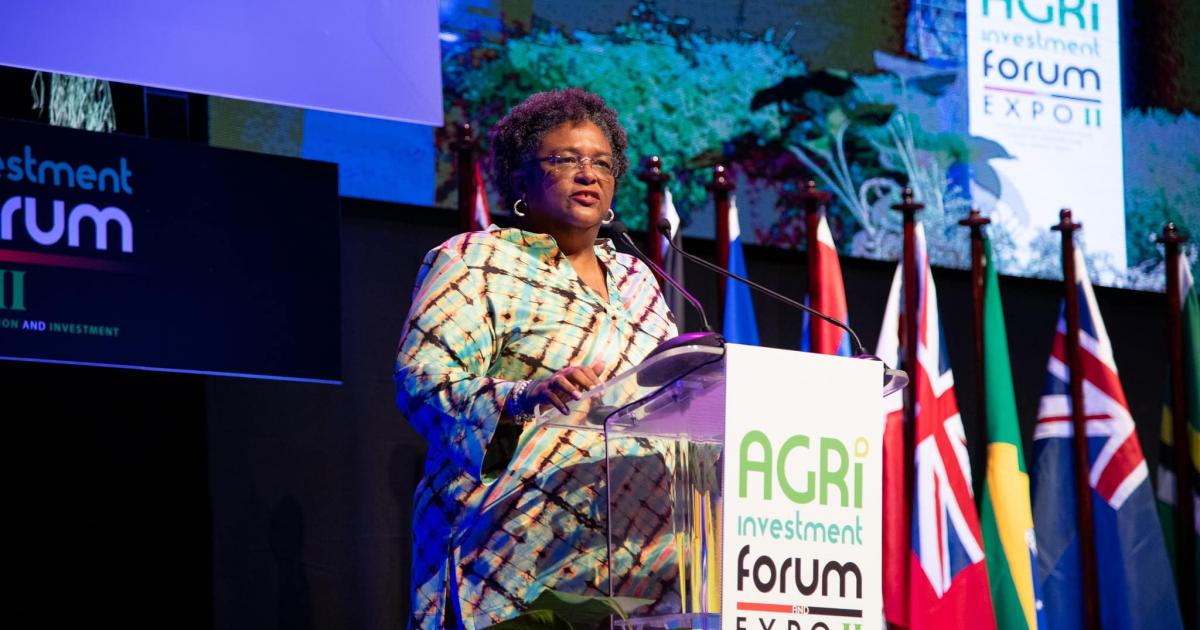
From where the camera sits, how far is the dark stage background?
12.5 ft

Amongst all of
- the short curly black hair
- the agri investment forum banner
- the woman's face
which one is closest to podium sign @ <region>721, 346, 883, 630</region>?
the woman's face

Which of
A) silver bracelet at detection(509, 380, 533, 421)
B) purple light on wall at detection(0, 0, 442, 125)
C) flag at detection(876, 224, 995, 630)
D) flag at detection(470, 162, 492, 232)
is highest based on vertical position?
purple light on wall at detection(0, 0, 442, 125)

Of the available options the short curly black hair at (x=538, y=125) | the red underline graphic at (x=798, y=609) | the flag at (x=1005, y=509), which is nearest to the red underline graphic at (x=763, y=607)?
the red underline graphic at (x=798, y=609)

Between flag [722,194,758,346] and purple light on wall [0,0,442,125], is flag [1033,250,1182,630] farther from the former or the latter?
purple light on wall [0,0,442,125]

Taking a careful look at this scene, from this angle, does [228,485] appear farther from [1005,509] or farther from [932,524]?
[1005,509]

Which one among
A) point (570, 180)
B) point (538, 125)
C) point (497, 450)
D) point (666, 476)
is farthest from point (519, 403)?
point (538, 125)

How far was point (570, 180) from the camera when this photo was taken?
8.05ft

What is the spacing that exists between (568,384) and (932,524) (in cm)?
252

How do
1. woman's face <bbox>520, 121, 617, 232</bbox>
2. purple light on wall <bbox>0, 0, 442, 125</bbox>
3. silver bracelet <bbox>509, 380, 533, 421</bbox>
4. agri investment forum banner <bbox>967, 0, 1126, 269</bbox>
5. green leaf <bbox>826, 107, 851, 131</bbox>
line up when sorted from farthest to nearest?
agri investment forum banner <bbox>967, 0, 1126, 269</bbox> < green leaf <bbox>826, 107, 851, 131</bbox> < purple light on wall <bbox>0, 0, 442, 125</bbox> < woman's face <bbox>520, 121, 617, 232</bbox> < silver bracelet <bbox>509, 380, 533, 421</bbox>

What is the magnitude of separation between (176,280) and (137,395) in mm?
379

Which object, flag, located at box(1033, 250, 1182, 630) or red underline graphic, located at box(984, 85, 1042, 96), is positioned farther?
red underline graphic, located at box(984, 85, 1042, 96)

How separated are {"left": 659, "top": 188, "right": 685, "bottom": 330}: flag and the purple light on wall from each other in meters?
0.78

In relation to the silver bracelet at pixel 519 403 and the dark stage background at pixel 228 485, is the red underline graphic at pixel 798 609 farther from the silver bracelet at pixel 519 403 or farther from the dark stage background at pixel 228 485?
the dark stage background at pixel 228 485

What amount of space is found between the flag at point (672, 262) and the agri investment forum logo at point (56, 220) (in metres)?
1.44
